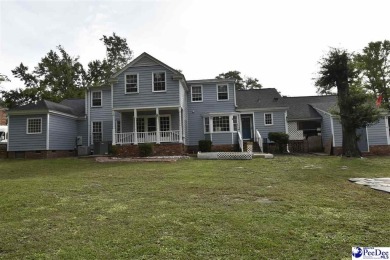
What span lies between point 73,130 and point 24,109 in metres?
3.98

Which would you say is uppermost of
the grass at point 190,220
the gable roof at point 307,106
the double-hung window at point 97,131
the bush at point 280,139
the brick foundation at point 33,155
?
the gable roof at point 307,106

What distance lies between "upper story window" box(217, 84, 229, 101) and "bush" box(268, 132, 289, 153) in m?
4.58

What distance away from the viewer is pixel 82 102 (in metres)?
25.1

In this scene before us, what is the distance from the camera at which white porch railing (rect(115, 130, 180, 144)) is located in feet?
59.3

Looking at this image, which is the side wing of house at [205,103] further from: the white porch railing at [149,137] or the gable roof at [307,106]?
the gable roof at [307,106]

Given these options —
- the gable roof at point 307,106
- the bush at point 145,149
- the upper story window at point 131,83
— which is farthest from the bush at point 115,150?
the gable roof at point 307,106

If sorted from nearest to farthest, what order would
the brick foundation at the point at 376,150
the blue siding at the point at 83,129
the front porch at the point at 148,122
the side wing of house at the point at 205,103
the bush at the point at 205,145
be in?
the front porch at the point at 148,122, the bush at the point at 205,145, the brick foundation at the point at 376,150, the side wing of house at the point at 205,103, the blue siding at the point at 83,129

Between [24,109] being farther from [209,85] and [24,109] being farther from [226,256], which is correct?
[226,256]

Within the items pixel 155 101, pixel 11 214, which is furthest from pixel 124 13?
pixel 11 214

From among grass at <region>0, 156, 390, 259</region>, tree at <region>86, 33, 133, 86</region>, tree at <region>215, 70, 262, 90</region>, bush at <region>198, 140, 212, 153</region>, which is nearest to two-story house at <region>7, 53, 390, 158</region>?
bush at <region>198, 140, 212, 153</region>

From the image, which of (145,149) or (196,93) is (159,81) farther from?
(145,149)

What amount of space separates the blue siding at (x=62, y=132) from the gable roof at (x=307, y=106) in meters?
17.9

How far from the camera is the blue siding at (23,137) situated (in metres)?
19.1

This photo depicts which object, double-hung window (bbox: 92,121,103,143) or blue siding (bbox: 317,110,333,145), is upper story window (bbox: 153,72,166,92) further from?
blue siding (bbox: 317,110,333,145)
